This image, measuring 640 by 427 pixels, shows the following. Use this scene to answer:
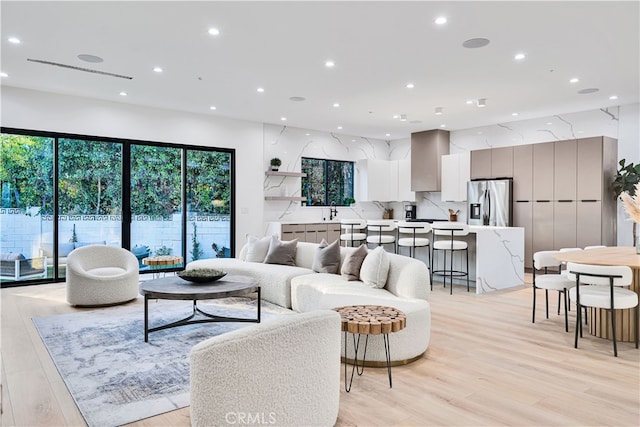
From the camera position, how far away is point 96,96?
278 inches

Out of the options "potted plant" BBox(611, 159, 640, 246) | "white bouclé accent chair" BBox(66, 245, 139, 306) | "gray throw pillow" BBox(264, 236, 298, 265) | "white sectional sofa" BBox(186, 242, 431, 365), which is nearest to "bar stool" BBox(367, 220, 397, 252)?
"white sectional sofa" BBox(186, 242, 431, 365)

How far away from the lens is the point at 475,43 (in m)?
4.71

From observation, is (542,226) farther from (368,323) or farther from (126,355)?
(126,355)

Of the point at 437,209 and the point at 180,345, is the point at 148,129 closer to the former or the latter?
the point at 180,345

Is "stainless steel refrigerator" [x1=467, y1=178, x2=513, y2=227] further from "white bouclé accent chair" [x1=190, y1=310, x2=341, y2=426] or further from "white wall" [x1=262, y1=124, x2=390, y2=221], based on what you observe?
"white bouclé accent chair" [x1=190, y1=310, x2=341, y2=426]

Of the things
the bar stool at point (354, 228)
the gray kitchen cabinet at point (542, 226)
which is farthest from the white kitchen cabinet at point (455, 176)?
the bar stool at point (354, 228)

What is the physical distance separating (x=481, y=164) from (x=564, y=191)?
1.69 m

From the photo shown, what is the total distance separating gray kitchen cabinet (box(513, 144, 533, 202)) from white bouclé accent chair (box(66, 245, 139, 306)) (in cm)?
690

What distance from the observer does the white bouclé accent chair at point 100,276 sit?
523 centimetres

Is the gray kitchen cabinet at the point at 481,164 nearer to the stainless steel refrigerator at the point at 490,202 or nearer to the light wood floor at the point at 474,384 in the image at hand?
the stainless steel refrigerator at the point at 490,202

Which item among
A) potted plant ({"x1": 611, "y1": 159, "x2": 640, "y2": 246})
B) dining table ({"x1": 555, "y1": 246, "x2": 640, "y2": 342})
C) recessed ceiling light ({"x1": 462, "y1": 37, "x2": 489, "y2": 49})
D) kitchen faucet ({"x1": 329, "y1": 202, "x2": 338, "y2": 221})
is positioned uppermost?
recessed ceiling light ({"x1": 462, "y1": 37, "x2": 489, "y2": 49})

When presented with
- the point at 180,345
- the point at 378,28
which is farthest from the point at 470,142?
the point at 180,345

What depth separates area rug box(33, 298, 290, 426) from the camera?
8.84 ft

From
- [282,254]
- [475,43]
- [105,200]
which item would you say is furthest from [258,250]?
[475,43]
